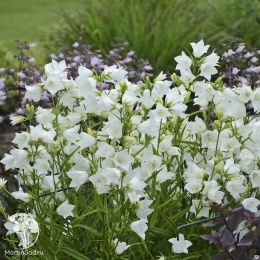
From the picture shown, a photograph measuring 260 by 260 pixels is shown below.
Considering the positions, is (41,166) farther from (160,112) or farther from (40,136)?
(160,112)

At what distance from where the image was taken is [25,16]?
980 centimetres

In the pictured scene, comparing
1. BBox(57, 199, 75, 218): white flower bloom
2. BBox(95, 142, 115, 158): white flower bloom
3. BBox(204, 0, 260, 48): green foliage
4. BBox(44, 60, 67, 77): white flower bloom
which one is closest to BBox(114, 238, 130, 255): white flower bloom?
BBox(57, 199, 75, 218): white flower bloom

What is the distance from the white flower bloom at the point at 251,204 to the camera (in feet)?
9.43

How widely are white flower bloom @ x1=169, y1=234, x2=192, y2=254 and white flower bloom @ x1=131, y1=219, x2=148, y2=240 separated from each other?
0.14 meters

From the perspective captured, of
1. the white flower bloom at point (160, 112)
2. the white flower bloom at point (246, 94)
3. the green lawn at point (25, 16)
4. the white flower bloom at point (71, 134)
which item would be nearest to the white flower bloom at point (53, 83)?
the white flower bloom at point (71, 134)

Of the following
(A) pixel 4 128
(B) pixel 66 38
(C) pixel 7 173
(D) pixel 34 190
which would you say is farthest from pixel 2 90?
(D) pixel 34 190

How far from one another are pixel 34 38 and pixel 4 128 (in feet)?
10.8

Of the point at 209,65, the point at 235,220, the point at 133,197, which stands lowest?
the point at 235,220

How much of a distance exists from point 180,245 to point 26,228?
0.62m

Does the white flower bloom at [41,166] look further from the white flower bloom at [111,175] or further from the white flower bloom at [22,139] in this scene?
the white flower bloom at [111,175]

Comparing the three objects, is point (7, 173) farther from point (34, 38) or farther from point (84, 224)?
point (34, 38)

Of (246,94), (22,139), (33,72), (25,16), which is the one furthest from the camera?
(25,16)

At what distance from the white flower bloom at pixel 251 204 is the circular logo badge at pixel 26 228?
31.9 inches

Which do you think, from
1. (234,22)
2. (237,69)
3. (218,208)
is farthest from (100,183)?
(234,22)
